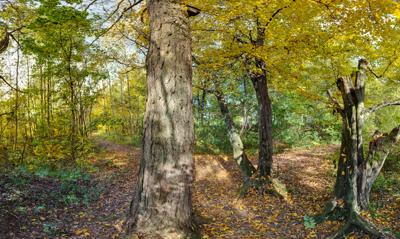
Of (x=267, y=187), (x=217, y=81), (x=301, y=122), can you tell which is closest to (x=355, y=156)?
(x=267, y=187)

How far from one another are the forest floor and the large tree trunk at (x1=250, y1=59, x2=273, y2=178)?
0.76m

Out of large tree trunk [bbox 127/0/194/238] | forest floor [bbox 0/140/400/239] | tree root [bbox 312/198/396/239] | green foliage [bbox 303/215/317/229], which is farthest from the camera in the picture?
green foliage [bbox 303/215/317/229]

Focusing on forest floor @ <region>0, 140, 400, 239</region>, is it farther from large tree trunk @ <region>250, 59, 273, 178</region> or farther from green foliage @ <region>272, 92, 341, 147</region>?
green foliage @ <region>272, 92, 341, 147</region>

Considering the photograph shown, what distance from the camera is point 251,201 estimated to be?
7.76 metres

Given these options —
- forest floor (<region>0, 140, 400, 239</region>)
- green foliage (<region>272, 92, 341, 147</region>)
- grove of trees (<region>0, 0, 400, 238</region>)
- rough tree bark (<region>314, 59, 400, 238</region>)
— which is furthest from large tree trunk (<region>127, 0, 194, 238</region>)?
green foliage (<region>272, 92, 341, 147</region>)

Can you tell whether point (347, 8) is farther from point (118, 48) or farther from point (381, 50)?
point (118, 48)

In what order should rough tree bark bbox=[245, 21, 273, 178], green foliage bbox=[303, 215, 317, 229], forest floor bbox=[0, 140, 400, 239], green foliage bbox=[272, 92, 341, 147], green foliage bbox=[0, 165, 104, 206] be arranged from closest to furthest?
1. forest floor bbox=[0, 140, 400, 239]
2. green foliage bbox=[303, 215, 317, 229]
3. green foliage bbox=[0, 165, 104, 206]
4. rough tree bark bbox=[245, 21, 273, 178]
5. green foliage bbox=[272, 92, 341, 147]

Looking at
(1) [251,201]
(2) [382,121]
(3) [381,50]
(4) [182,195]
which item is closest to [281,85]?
(3) [381,50]

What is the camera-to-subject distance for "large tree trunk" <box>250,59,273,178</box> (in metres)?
8.10

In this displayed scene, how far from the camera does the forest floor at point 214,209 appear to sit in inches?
188

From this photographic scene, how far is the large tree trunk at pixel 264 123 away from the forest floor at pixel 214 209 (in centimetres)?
76

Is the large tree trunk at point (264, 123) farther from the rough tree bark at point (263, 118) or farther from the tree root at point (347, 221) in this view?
the tree root at point (347, 221)

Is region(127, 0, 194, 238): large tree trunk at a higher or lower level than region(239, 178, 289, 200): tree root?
higher

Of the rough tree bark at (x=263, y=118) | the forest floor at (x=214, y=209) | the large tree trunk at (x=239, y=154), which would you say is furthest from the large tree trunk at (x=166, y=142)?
the large tree trunk at (x=239, y=154)
